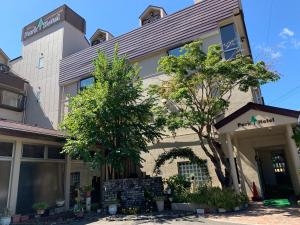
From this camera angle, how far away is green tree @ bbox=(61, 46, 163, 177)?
1173 centimetres

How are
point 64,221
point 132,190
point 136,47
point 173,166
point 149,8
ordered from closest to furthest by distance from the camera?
point 64,221 < point 132,190 < point 173,166 < point 136,47 < point 149,8

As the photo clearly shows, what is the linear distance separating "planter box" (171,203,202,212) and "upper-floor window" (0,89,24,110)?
16277mm

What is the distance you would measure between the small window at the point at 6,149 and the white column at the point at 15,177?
226mm

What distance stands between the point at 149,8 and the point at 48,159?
46.5ft

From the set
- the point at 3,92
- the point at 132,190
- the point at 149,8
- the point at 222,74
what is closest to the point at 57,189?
the point at 132,190

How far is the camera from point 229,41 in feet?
50.6

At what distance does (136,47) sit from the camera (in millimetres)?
18703

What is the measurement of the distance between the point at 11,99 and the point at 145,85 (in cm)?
1212

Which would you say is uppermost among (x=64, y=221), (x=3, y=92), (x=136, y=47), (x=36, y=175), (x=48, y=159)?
(x=136, y=47)

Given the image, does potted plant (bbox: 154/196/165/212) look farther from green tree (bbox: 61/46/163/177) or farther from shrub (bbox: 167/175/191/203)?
green tree (bbox: 61/46/163/177)

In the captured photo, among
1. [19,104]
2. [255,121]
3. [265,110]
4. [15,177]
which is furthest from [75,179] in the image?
[19,104]

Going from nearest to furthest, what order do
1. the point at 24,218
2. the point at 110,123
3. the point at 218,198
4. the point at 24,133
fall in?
the point at 218,198 → the point at 24,218 → the point at 24,133 → the point at 110,123

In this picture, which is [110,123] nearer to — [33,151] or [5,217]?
[33,151]

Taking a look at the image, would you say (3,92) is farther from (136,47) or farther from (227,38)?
(227,38)
